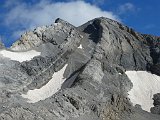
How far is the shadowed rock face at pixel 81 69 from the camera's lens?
63.4m

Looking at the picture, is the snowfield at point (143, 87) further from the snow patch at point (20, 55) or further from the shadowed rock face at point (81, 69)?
the snow patch at point (20, 55)

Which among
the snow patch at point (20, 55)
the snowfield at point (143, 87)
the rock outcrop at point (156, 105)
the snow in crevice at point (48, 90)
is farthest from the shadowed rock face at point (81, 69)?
the rock outcrop at point (156, 105)

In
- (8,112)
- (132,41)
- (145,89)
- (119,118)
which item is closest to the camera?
(8,112)

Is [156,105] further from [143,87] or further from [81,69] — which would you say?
[81,69]

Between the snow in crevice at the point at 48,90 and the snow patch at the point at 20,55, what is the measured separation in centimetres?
604

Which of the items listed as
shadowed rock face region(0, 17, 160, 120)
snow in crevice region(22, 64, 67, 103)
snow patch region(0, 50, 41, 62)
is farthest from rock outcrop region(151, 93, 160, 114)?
snow patch region(0, 50, 41, 62)

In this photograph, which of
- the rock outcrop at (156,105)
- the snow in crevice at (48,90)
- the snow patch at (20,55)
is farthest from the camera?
the snow patch at (20,55)

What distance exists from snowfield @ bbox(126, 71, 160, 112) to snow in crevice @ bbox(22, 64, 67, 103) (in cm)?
1370

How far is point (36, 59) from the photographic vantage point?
269 ft

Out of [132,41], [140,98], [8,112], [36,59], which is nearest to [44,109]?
[8,112]

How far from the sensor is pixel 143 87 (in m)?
87.6

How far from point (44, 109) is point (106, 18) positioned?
46.4 meters

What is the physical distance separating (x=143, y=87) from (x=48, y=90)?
71.9 feet

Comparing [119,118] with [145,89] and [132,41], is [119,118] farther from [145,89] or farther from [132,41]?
[132,41]
